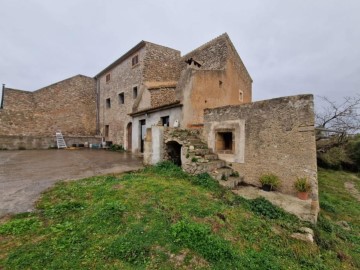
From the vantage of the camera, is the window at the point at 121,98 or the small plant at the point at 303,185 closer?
the small plant at the point at 303,185

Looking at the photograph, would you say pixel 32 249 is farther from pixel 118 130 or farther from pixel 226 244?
pixel 118 130

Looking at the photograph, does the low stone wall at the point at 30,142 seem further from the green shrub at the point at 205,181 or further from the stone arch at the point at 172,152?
the green shrub at the point at 205,181

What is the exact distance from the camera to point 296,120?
533 centimetres

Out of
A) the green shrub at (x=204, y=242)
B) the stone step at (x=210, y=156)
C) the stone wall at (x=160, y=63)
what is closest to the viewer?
the green shrub at (x=204, y=242)

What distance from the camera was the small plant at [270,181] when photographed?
5629mm

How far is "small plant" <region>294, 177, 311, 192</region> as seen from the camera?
502 cm

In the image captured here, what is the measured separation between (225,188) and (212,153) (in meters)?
2.00

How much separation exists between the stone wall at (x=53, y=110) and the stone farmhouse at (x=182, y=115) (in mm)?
75

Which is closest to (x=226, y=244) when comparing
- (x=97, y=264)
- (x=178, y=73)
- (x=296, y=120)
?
(x=97, y=264)

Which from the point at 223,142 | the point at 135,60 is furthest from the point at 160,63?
the point at 223,142

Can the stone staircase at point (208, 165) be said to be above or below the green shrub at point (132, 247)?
above

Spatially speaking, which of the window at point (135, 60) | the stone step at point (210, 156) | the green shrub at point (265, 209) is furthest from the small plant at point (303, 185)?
the window at point (135, 60)

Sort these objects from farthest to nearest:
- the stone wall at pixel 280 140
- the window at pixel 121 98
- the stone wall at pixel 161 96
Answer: the window at pixel 121 98 → the stone wall at pixel 161 96 → the stone wall at pixel 280 140

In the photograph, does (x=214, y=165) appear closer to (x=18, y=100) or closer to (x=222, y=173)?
(x=222, y=173)
